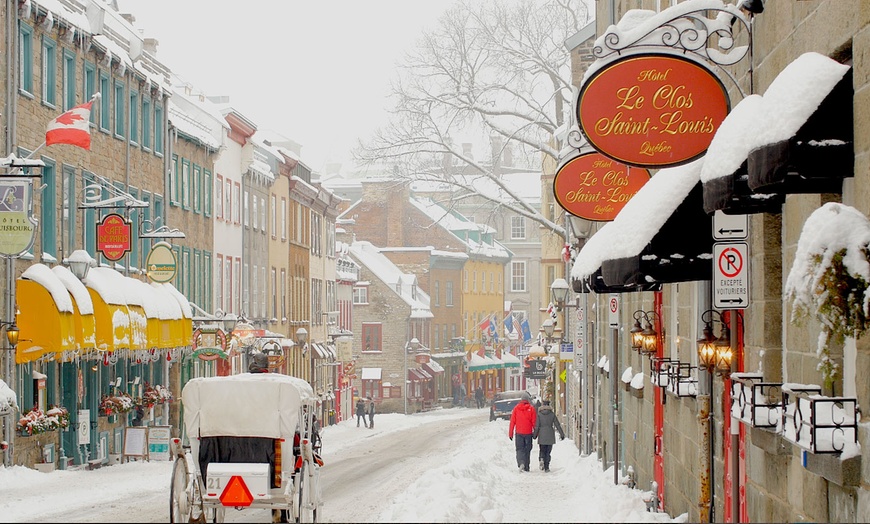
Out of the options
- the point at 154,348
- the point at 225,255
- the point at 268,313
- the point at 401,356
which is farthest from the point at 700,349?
the point at 401,356

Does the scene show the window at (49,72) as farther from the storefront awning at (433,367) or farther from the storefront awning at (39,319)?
the storefront awning at (433,367)

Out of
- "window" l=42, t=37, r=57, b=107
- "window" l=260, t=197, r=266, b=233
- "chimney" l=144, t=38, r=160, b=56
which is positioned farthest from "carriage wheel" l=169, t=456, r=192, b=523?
"window" l=260, t=197, r=266, b=233

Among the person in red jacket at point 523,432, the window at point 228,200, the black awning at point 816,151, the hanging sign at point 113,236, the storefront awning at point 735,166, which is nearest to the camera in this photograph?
the black awning at point 816,151

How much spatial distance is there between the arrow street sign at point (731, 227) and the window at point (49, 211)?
21506 mm

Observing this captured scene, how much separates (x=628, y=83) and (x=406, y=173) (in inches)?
1133

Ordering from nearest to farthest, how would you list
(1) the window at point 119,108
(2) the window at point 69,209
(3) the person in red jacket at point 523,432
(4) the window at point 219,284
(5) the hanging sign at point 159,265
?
(3) the person in red jacket at point 523,432
(2) the window at point 69,209
(5) the hanging sign at point 159,265
(1) the window at point 119,108
(4) the window at point 219,284

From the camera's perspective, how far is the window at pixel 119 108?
119 feet

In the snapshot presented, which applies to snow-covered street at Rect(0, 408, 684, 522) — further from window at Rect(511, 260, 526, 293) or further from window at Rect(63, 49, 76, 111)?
window at Rect(511, 260, 526, 293)

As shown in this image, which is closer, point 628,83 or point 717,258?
point 717,258

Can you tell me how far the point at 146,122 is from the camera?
129 feet

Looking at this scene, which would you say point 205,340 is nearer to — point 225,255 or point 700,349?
point 225,255

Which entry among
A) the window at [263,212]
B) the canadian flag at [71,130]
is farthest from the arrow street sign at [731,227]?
the window at [263,212]

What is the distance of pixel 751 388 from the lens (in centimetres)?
1028

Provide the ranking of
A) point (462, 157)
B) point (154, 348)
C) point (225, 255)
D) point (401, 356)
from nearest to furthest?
point (154, 348), point (462, 157), point (225, 255), point (401, 356)
